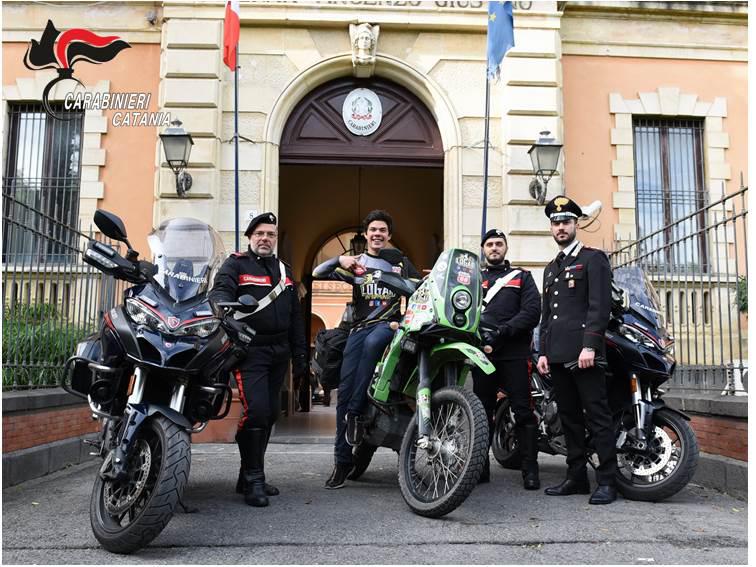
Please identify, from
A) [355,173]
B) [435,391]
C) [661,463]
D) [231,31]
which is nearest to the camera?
[435,391]

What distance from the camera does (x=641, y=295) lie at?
4980 millimetres

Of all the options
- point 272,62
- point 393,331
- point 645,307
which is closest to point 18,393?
point 393,331

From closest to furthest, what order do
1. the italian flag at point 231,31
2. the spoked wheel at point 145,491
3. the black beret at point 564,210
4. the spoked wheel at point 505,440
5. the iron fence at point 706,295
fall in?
the spoked wheel at point 145,491 → the black beret at point 564,210 → the iron fence at point 706,295 → the spoked wheel at point 505,440 → the italian flag at point 231,31

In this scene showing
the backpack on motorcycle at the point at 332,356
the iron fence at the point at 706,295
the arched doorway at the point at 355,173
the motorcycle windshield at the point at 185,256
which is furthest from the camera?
the arched doorway at the point at 355,173

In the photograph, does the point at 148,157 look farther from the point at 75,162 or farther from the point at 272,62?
the point at 272,62

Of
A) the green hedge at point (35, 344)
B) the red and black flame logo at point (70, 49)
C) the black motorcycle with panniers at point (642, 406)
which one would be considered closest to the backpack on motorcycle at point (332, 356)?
the black motorcycle with panniers at point (642, 406)

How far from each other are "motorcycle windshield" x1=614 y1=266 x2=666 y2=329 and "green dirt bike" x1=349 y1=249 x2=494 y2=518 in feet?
4.35

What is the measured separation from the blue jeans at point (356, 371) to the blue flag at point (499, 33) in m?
4.93

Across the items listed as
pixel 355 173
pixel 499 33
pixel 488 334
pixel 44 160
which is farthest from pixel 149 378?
pixel 355 173

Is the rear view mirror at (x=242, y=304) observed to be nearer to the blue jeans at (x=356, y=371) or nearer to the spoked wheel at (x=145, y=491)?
the spoked wheel at (x=145, y=491)

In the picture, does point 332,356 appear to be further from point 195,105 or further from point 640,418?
point 195,105

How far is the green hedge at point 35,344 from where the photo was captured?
5.60m

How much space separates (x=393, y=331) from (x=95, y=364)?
184 centimetres

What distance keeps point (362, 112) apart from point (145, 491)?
7671mm
